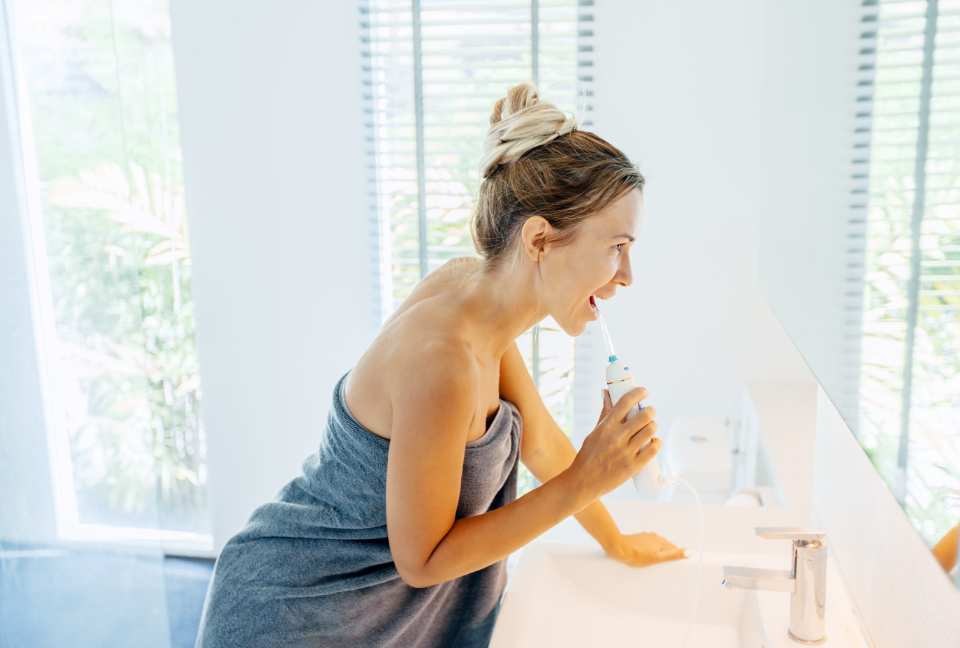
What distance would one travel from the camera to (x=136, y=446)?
244 centimetres

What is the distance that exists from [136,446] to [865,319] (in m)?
2.12

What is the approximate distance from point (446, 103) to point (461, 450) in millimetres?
1582

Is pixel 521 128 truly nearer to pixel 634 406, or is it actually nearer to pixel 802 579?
pixel 634 406

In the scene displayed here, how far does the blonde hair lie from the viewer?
1.04 metres

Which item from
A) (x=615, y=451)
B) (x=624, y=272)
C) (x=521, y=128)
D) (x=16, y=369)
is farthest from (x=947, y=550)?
(x=16, y=369)

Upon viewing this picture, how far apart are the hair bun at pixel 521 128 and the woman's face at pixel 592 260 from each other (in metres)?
0.12

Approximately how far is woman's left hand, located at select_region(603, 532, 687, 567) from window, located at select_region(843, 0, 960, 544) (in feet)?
1.45

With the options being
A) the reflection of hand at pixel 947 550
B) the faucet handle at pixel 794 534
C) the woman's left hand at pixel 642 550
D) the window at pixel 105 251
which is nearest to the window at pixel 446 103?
the window at pixel 105 251

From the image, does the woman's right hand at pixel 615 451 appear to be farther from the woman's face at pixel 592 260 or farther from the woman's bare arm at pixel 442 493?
the woman's face at pixel 592 260

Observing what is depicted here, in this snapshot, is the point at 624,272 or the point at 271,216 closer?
the point at 624,272

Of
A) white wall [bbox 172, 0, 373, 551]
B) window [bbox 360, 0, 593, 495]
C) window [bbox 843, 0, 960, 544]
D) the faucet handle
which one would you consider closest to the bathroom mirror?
window [bbox 843, 0, 960, 544]

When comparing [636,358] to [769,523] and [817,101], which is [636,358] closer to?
[769,523]

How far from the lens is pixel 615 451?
3.31 feet

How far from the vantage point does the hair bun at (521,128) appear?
3.50ft
